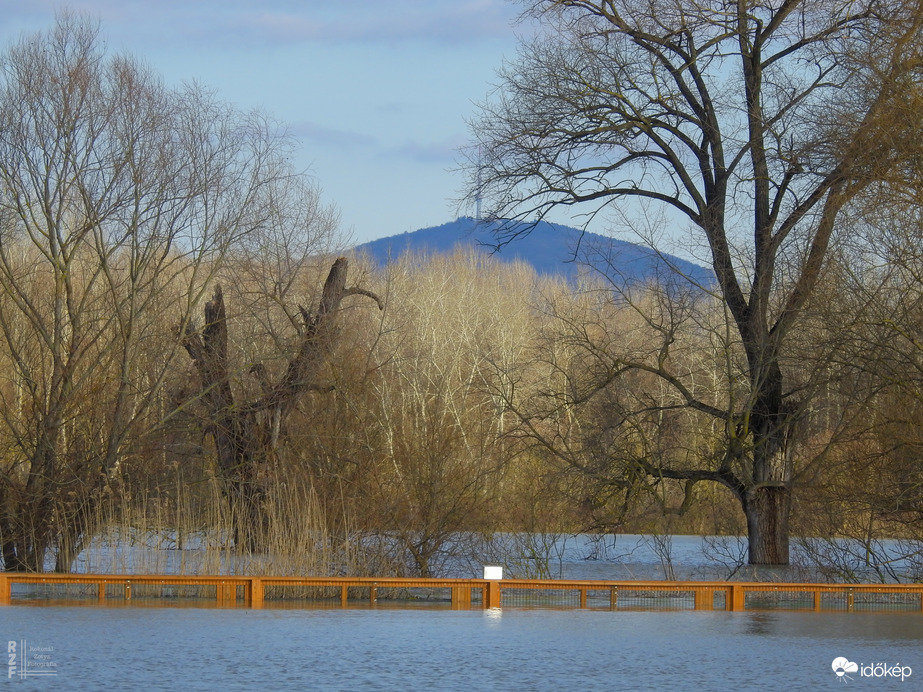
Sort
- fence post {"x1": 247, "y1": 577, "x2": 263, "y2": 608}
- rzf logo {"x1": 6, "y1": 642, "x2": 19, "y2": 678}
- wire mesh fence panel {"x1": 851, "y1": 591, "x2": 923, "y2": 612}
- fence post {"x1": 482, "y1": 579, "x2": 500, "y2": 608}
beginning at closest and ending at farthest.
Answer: rzf logo {"x1": 6, "y1": 642, "x2": 19, "y2": 678} < fence post {"x1": 247, "y1": 577, "x2": 263, "y2": 608} < fence post {"x1": 482, "y1": 579, "x2": 500, "y2": 608} < wire mesh fence panel {"x1": 851, "y1": 591, "x2": 923, "y2": 612}

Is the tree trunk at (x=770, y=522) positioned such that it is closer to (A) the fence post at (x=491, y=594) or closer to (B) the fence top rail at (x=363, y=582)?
(B) the fence top rail at (x=363, y=582)

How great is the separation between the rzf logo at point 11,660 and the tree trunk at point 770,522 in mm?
14416

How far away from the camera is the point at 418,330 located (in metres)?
54.2

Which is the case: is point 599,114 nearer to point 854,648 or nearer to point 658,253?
point 658,253

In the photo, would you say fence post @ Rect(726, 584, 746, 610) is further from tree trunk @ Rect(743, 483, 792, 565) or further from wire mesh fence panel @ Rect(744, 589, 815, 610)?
tree trunk @ Rect(743, 483, 792, 565)

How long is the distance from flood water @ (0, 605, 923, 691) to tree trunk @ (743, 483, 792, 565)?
489 cm

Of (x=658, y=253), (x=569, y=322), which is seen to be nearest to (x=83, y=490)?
(x=569, y=322)

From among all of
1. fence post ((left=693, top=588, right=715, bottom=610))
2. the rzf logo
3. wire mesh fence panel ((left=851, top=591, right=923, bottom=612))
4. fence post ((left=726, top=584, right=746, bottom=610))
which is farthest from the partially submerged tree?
the rzf logo

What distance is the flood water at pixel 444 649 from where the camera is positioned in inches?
401

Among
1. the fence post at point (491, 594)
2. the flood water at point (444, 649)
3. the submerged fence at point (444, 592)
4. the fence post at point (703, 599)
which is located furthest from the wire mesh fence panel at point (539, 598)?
the fence post at point (703, 599)

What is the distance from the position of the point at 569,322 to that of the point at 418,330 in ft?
105

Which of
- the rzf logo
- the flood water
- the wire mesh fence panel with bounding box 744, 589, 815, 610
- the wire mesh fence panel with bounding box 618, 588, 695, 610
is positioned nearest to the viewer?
the rzf logo

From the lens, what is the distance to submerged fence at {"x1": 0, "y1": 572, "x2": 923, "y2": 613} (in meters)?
17.5

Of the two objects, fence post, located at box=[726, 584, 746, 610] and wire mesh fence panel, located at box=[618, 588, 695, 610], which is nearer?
fence post, located at box=[726, 584, 746, 610]
